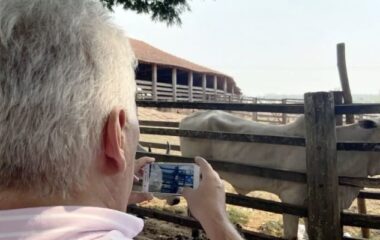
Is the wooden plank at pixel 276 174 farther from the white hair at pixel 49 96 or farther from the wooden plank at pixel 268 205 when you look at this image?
the white hair at pixel 49 96

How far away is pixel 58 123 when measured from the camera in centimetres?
75

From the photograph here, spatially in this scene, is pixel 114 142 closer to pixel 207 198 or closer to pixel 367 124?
pixel 207 198

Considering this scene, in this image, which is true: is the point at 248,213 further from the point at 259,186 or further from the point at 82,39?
the point at 82,39

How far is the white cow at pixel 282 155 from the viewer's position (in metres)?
4.18

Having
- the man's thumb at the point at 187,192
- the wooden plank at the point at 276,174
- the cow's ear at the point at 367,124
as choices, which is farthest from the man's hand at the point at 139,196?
the cow's ear at the point at 367,124

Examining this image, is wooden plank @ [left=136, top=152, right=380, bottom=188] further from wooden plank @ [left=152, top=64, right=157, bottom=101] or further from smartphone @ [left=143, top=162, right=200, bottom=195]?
wooden plank @ [left=152, top=64, right=157, bottom=101]

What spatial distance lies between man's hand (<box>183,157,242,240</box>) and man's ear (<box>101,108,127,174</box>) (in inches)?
19.7

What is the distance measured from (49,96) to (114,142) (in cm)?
14

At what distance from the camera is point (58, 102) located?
2.44 ft

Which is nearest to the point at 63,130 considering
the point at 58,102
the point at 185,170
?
the point at 58,102

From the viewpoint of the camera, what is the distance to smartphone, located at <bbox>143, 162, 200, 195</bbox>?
1.34 meters

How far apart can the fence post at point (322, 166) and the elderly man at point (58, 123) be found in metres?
2.74

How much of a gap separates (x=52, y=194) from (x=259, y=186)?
13.5ft

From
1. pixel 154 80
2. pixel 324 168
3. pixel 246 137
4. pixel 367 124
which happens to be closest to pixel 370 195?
pixel 367 124
